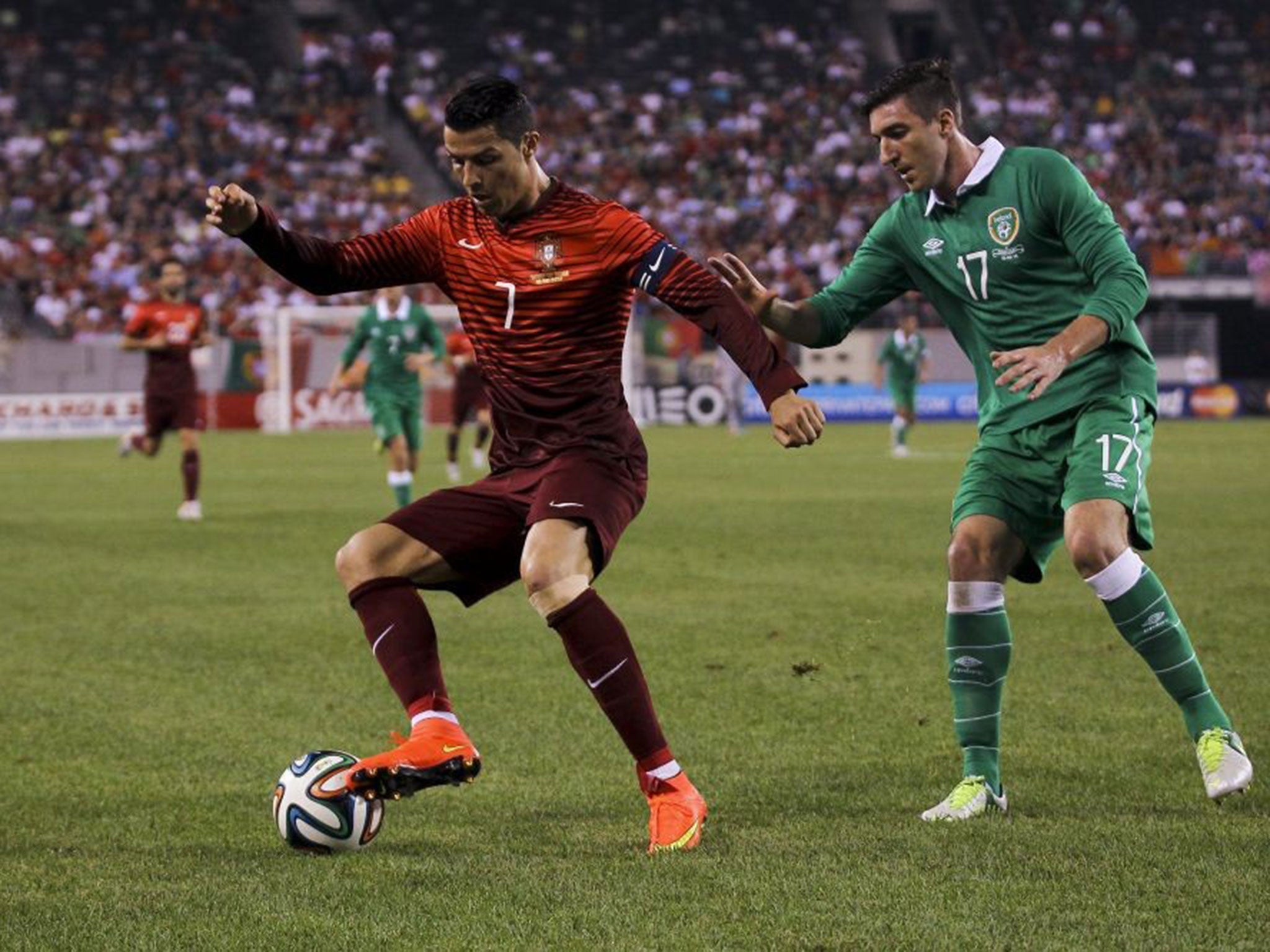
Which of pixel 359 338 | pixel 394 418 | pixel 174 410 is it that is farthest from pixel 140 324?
pixel 394 418

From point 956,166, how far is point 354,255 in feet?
6.07

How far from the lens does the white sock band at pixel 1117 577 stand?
588 cm

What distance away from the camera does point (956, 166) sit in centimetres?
613

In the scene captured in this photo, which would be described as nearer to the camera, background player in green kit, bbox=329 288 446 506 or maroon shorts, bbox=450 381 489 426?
background player in green kit, bbox=329 288 446 506

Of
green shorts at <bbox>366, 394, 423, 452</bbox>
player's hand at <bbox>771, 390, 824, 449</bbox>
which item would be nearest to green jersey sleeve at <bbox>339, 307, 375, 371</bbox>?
green shorts at <bbox>366, 394, 423, 452</bbox>

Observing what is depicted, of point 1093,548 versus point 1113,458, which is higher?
point 1113,458

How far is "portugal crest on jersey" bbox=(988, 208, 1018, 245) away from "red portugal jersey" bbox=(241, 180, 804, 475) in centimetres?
101

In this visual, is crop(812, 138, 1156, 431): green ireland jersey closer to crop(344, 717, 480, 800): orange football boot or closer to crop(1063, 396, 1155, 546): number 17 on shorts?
crop(1063, 396, 1155, 546): number 17 on shorts

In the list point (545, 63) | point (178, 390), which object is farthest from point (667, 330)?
point (178, 390)

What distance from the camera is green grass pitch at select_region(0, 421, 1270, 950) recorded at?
4637 millimetres

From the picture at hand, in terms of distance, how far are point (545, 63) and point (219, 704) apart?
4153 centimetres

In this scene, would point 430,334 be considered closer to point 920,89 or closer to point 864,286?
point 864,286

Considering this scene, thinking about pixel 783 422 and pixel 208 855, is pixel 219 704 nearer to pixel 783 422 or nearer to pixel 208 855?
pixel 208 855

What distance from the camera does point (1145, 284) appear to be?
5.82m
